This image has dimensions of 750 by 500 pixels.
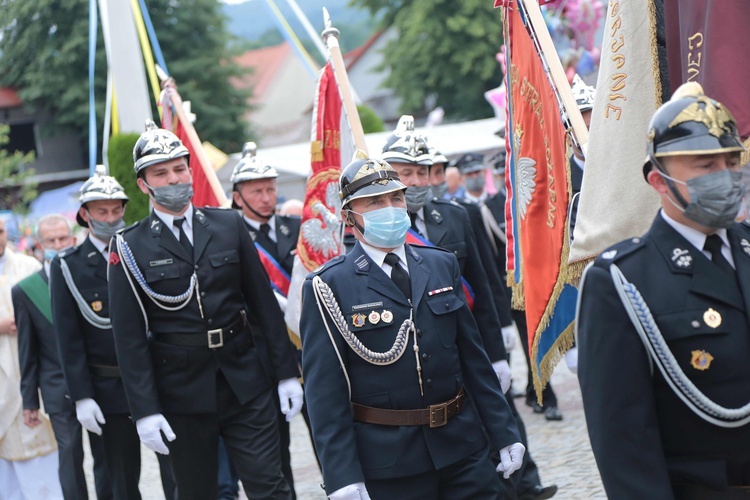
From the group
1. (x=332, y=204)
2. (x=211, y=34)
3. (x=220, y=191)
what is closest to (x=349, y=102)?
(x=332, y=204)

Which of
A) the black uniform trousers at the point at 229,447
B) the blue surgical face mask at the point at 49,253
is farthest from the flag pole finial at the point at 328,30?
the blue surgical face mask at the point at 49,253

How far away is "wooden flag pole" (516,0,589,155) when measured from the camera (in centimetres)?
561

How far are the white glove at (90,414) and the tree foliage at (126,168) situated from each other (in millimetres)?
6353

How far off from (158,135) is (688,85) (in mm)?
3783

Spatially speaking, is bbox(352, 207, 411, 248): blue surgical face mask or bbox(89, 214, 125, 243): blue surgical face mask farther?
bbox(89, 214, 125, 243): blue surgical face mask

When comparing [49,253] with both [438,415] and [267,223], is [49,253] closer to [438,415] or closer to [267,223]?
[267,223]

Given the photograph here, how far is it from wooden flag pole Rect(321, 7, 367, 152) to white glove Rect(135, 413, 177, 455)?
215 centimetres

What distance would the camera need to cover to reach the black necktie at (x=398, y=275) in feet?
15.9

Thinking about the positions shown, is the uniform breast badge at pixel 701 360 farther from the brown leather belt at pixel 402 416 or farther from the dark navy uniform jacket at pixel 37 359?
the dark navy uniform jacket at pixel 37 359

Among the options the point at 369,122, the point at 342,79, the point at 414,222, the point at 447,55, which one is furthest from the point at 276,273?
the point at 447,55

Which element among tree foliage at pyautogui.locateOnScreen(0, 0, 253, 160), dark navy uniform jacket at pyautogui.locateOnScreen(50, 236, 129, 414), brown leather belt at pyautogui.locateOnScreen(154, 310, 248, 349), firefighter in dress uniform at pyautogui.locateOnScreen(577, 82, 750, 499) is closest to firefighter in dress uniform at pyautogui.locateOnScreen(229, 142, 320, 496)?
dark navy uniform jacket at pyautogui.locateOnScreen(50, 236, 129, 414)

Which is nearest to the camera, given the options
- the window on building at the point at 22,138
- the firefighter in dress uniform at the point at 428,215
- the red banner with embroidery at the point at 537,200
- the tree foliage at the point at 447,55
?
the red banner with embroidery at the point at 537,200

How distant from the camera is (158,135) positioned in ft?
21.2

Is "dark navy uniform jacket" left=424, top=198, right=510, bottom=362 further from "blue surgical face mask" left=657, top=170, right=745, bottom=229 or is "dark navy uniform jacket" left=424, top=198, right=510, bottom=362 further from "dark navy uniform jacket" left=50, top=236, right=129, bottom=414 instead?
"blue surgical face mask" left=657, top=170, right=745, bottom=229
